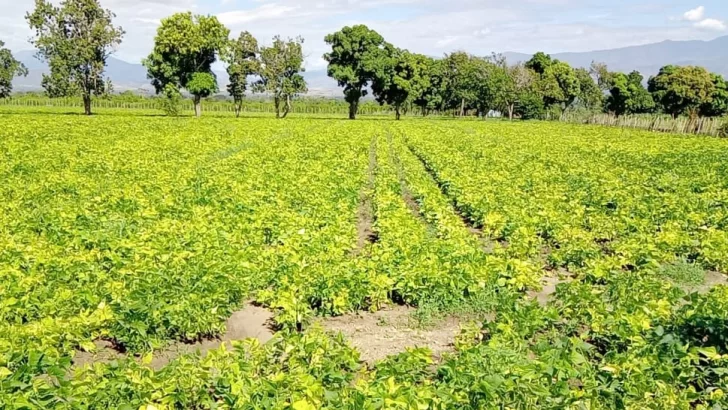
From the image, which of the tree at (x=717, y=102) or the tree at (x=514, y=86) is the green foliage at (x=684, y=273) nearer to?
the tree at (x=514, y=86)

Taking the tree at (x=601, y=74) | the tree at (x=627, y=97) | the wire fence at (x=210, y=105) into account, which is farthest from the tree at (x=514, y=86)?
the wire fence at (x=210, y=105)

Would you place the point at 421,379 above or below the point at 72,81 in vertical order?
below

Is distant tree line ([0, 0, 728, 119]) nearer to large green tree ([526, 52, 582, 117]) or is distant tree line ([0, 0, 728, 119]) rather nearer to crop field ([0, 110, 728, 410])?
large green tree ([526, 52, 582, 117])

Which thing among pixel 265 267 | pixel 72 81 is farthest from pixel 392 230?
pixel 72 81

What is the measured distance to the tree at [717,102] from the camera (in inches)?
3004

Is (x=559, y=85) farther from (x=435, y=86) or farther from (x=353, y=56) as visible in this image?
(x=353, y=56)

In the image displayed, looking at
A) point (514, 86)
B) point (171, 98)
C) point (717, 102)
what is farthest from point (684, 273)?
point (717, 102)

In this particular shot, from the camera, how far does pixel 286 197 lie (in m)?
13.7

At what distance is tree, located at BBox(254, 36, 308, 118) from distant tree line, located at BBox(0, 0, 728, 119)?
123 mm

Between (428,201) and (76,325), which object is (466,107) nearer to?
(428,201)

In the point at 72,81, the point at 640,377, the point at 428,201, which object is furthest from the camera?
the point at 72,81

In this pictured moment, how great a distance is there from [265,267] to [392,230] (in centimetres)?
279

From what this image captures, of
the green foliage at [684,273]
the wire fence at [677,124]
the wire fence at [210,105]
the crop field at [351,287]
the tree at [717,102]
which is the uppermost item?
the tree at [717,102]

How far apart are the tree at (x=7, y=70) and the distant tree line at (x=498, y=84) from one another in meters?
34.6
